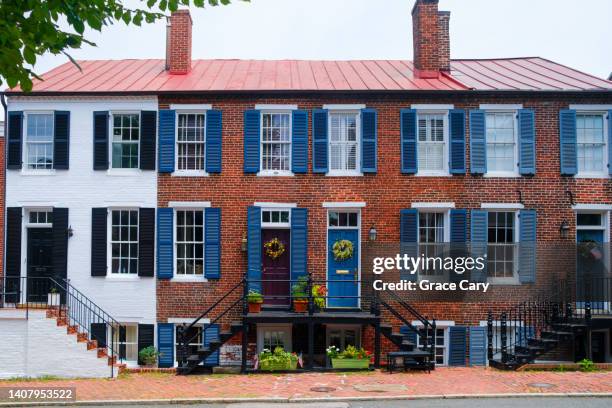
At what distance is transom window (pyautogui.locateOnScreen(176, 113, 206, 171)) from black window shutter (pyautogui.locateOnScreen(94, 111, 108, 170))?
6.29 ft

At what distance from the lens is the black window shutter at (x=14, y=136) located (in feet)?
58.7

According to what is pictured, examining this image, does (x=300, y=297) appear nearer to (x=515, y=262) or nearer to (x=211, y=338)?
(x=211, y=338)

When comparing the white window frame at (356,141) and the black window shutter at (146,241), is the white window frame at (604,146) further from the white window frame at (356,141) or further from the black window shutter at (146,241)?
the black window shutter at (146,241)

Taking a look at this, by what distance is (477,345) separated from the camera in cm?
1738

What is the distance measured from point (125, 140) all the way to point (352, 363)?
8.43m

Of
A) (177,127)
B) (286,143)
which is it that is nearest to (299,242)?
(286,143)

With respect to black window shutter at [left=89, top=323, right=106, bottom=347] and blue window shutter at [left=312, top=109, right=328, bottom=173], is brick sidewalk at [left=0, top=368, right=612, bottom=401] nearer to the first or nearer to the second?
black window shutter at [left=89, top=323, right=106, bottom=347]

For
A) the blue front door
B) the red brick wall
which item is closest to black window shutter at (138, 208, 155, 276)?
the red brick wall

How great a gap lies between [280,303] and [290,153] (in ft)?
13.2

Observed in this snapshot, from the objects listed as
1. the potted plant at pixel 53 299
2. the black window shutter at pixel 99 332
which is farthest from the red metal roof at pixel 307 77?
the black window shutter at pixel 99 332

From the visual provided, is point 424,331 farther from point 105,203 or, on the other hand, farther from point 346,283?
point 105,203

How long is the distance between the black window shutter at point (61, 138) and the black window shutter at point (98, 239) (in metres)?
1.66

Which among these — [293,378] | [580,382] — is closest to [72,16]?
[293,378]

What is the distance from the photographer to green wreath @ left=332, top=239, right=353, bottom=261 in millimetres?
17625
